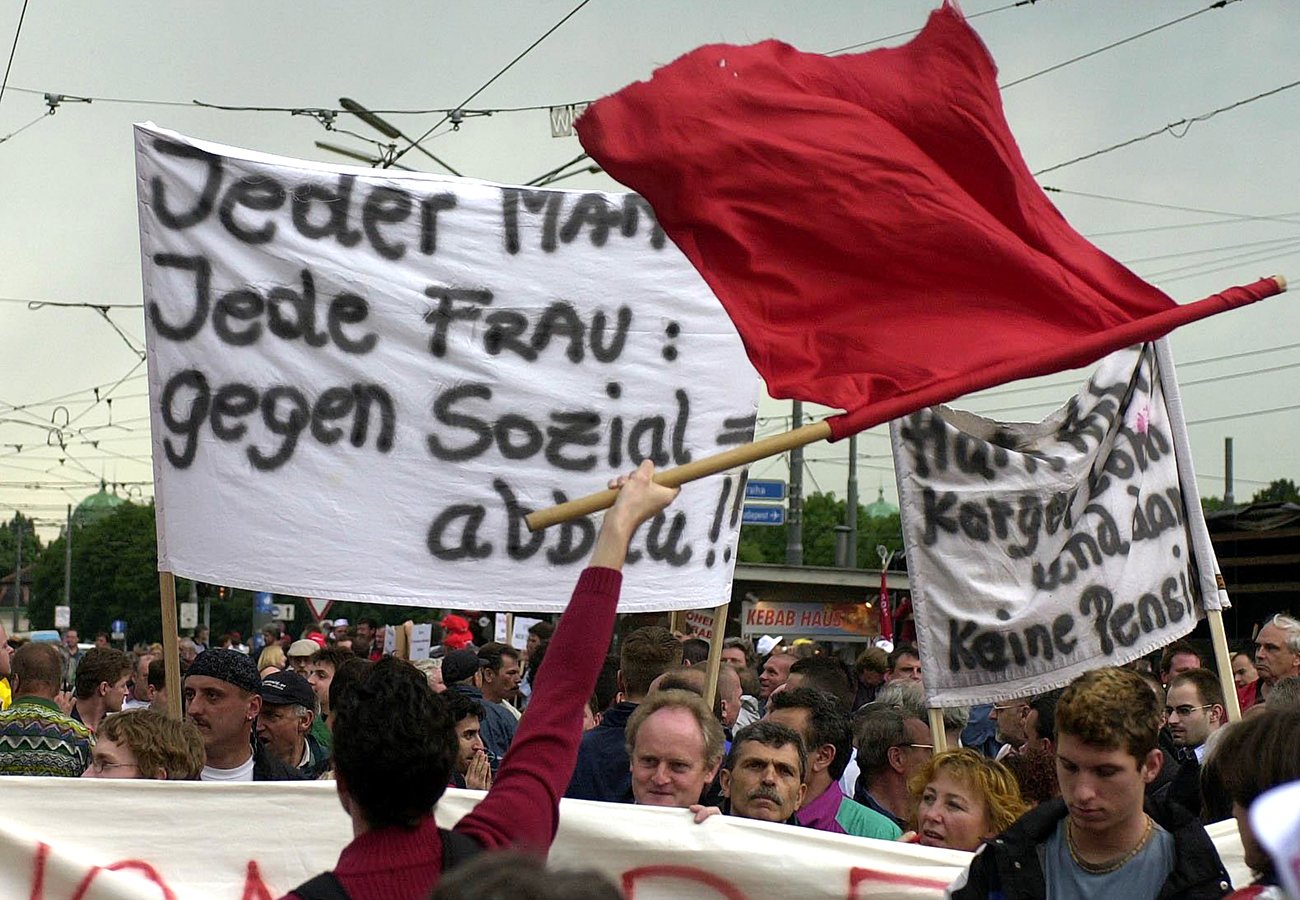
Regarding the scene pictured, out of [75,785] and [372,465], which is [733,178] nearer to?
[372,465]

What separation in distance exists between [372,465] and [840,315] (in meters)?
1.82

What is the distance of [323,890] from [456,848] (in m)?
0.22

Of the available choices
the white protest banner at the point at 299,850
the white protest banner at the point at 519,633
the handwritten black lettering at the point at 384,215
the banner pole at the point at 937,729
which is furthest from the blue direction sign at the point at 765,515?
the white protest banner at the point at 299,850

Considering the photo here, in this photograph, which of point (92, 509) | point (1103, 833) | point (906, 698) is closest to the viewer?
point (1103, 833)

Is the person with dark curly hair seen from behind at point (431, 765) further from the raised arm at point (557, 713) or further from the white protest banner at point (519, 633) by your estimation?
the white protest banner at point (519, 633)

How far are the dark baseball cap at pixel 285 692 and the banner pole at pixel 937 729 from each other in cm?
247

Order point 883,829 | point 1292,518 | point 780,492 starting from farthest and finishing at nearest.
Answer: point 780,492
point 1292,518
point 883,829

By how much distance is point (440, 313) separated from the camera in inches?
231

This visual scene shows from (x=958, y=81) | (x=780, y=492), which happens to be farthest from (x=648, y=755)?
(x=780, y=492)

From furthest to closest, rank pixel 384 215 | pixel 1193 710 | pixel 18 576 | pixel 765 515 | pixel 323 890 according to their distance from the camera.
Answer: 1. pixel 18 576
2. pixel 765 515
3. pixel 1193 710
4. pixel 384 215
5. pixel 323 890

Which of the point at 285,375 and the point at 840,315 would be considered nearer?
the point at 840,315

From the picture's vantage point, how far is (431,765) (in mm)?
2666

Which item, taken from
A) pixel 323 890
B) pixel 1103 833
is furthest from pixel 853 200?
pixel 323 890

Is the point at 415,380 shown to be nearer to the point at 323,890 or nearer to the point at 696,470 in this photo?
the point at 696,470
